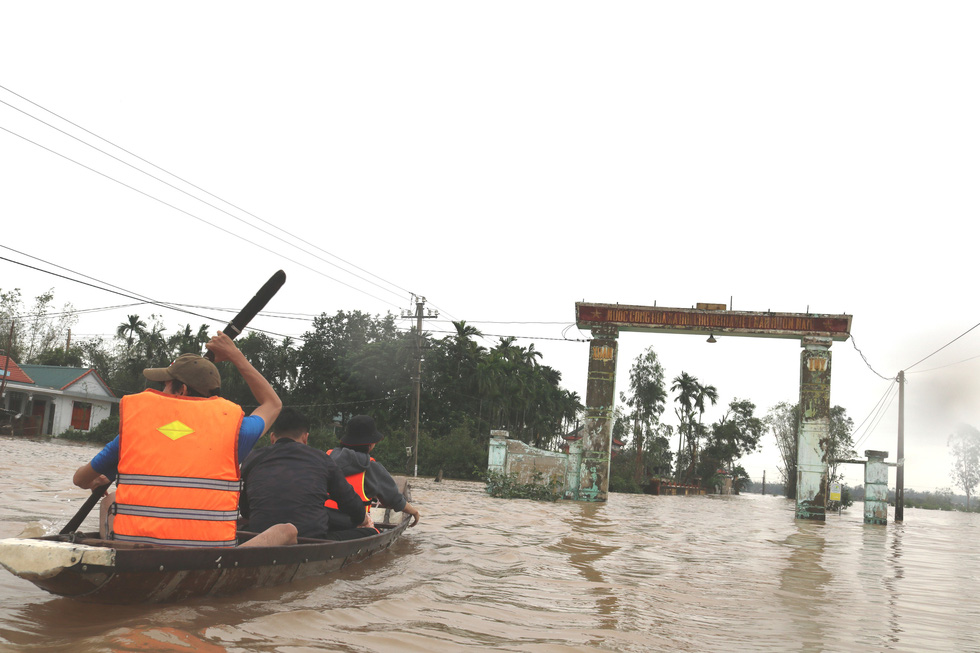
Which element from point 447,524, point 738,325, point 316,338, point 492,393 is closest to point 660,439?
point 492,393

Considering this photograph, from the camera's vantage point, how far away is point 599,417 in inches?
859

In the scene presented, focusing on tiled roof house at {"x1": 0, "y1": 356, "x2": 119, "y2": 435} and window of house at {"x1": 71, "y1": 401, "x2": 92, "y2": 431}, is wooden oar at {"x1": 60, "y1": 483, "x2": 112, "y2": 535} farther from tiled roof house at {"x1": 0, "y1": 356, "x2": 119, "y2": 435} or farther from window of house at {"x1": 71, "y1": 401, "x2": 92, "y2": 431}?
window of house at {"x1": 71, "y1": 401, "x2": 92, "y2": 431}

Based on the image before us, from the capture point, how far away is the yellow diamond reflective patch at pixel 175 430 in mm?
4297

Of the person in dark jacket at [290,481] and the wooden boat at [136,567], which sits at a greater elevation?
the person in dark jacket at [290,481]

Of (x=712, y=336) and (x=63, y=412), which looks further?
(x=63, y=412)

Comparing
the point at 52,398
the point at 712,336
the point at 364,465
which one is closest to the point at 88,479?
the point at 364,465

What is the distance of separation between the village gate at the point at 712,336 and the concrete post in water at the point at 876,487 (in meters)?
1.11

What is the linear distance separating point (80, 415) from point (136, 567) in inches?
1942

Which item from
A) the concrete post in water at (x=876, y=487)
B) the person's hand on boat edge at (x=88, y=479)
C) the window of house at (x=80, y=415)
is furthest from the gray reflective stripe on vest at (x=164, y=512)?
the window of house at (x=80, y=415)

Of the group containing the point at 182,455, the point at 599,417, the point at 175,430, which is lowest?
the point at 182,455

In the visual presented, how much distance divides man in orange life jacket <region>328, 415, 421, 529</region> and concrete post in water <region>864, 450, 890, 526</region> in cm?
1703

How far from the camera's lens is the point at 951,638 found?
5.34m

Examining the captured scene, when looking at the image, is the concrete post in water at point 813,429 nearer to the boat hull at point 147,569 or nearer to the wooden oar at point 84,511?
the boat hull at point 147,569

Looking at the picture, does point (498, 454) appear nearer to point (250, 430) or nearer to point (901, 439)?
point (901, 439)
